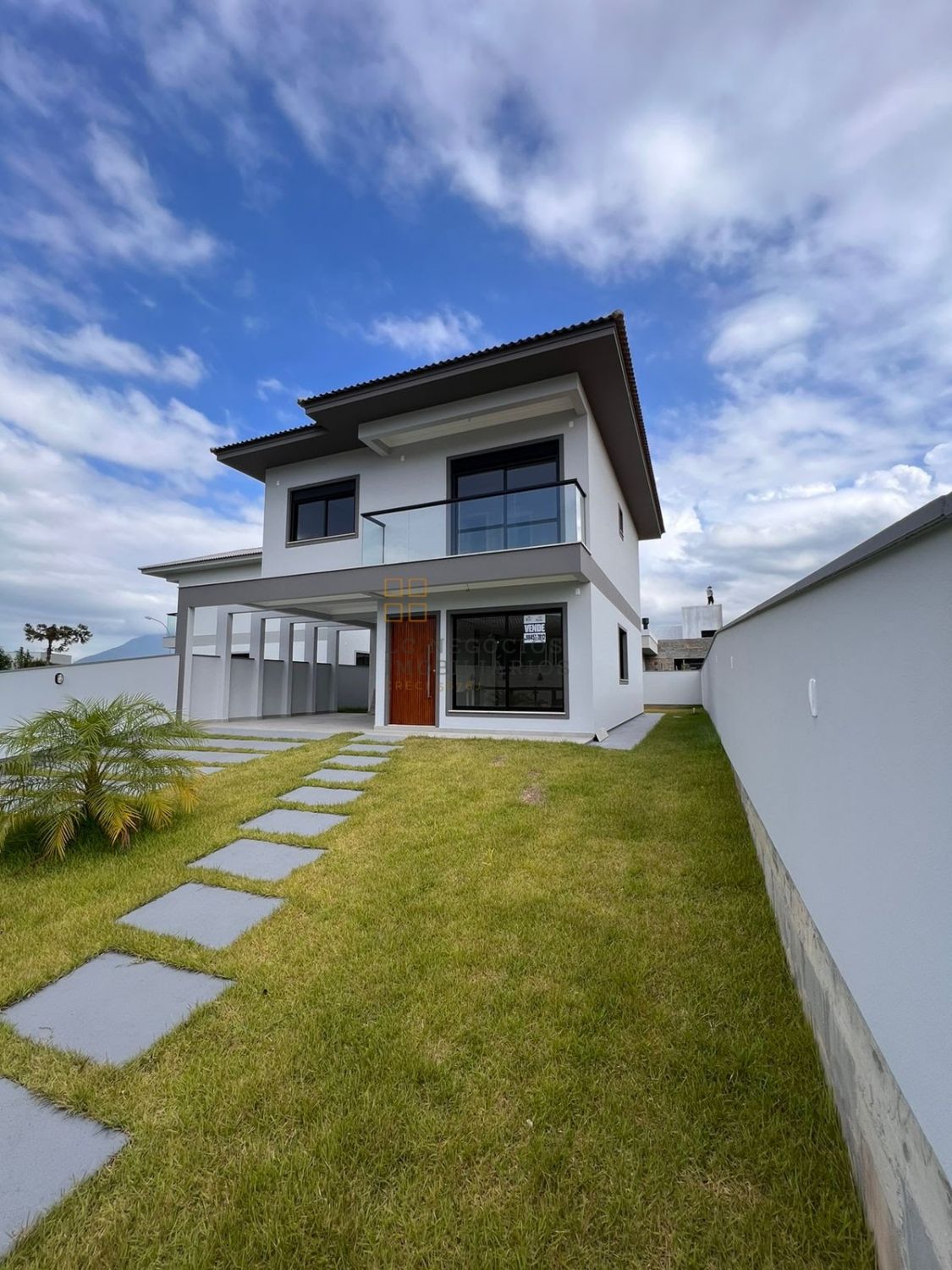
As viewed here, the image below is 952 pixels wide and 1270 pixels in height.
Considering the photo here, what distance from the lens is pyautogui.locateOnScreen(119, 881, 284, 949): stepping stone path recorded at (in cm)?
303

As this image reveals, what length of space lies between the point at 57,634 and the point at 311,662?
902 inches

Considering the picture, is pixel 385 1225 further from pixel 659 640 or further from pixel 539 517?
pixel 659 640

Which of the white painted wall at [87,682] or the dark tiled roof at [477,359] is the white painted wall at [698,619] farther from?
the white painted wall at [87,682]

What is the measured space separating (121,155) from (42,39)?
163 centimetres

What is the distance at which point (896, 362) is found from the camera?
7137 mm

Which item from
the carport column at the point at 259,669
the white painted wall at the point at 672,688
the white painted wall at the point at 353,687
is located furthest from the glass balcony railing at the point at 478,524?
the white painted wall at the point at 672,688

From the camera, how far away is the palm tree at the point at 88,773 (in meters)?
4.02

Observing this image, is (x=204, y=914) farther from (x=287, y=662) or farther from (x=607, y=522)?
(x=287, y=662)

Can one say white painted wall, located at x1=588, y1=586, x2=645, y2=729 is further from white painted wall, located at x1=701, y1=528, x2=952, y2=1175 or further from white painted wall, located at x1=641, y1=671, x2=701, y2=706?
white painted wall, located at x1=701, y1=528, x2=952, y2=1175

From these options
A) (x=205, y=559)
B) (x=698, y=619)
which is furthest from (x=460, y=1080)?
(x=698, y=619)

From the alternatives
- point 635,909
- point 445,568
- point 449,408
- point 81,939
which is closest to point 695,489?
point 449,408

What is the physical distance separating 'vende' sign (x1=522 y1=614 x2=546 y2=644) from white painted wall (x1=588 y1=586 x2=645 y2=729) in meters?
0.89

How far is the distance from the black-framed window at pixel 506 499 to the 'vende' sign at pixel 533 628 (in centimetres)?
137

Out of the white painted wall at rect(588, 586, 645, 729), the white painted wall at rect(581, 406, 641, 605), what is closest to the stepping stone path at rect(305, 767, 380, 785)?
the white painted wall at rect(588, 586, 645, 729)
